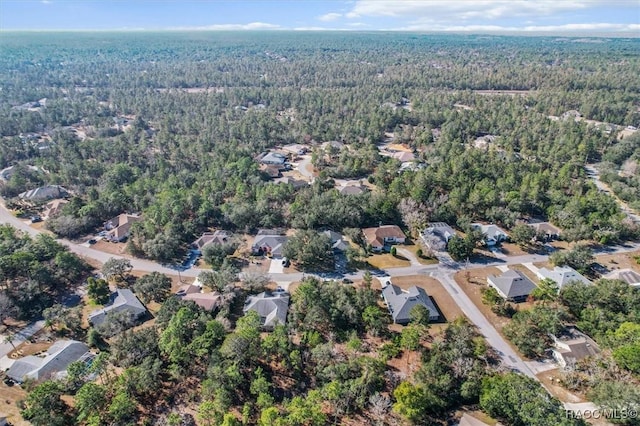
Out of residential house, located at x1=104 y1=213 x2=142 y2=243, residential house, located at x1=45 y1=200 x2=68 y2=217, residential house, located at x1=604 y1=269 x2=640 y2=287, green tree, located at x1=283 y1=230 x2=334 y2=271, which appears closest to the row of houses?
residential house, located at x1=604 y1=269 x2=640 y2=287

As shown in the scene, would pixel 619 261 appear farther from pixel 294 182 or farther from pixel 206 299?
pixel 206 299

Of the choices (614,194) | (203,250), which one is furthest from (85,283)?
(614,194)

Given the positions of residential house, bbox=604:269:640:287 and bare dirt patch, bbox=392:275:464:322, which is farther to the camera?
residential house, bbox=604:269:640:287

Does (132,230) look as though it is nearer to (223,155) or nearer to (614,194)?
(223,155)

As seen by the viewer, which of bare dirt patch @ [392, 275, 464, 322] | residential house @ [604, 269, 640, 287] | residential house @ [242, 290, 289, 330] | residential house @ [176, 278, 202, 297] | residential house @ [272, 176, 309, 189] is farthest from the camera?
residential house @ [272, 176, 309, 189]

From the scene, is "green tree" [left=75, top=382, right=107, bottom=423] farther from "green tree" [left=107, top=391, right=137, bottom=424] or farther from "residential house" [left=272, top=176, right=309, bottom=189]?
"residential house" [left=272, top=176, right=309, bottom=189]

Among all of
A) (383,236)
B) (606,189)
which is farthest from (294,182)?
(606,189)
